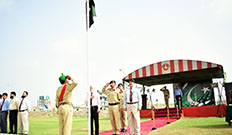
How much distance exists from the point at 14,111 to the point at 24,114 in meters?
1.05

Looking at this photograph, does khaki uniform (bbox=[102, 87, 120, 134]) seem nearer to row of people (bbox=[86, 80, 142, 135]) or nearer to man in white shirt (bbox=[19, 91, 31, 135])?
row of people (bbox=[86, 80, 142, 135])

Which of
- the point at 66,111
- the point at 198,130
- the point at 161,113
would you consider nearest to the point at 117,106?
the point at 66,111

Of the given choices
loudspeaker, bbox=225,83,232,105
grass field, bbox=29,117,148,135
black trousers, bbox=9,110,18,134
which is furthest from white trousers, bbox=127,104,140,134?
black trousers, bbox=9,110,18,134

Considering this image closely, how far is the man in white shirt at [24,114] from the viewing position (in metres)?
7.40

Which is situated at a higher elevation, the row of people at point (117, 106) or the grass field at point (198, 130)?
the row of people at point (117, 106)

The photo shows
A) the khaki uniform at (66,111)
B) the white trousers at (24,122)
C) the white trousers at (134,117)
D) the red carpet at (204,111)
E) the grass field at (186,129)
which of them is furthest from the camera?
the red carpet at (204,111)

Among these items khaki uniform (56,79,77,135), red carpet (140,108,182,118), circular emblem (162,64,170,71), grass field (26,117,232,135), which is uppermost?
circular emblem (162,64,170,71)

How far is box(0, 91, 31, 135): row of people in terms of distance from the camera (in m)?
7.46

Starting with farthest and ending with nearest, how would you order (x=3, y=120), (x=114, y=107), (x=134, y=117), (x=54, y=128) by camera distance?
(x=54, y=128), (x=3, y=120), (x=114, y=107), (x=134, y=117)

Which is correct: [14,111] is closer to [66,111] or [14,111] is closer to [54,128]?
[54,128]

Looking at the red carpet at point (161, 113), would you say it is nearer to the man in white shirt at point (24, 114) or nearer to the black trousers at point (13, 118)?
the man in white shirt at point (24, 114)

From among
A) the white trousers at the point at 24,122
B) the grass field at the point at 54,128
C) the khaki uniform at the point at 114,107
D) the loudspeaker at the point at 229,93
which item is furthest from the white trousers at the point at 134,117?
the loudspeaker at the point at 229,93

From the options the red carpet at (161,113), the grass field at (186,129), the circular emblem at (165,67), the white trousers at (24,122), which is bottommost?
the red carpet at (161,113)

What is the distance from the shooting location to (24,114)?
7.49m
